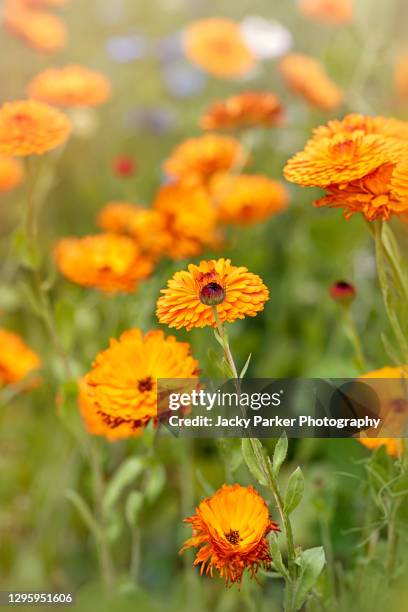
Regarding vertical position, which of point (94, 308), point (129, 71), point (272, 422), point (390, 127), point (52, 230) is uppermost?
point (129, 71)

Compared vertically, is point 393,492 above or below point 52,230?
below

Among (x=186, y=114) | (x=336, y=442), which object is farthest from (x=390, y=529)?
(x=186, y=114)

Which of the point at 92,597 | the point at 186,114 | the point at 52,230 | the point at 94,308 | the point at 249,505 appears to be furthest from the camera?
the point at 186,114

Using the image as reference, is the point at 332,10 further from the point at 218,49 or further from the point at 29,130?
the point at 29,130

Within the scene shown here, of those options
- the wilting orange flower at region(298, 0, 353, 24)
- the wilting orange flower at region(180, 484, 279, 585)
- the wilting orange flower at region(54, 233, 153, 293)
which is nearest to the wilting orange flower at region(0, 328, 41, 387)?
the wilting orange flower at region(54, 233, 153, 293)

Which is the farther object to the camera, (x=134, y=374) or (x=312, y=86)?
(x=312, y=86)

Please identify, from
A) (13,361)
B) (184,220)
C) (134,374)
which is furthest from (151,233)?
(134,374)

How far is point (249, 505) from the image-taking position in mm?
457

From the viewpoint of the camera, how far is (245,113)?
907 mm

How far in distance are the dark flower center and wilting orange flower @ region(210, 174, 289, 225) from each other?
50 centimetres

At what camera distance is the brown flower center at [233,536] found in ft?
1.45

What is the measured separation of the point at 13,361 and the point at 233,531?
382mm

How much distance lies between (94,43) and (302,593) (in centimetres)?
142

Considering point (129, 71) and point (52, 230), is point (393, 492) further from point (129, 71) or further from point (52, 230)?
point (129, 71)
